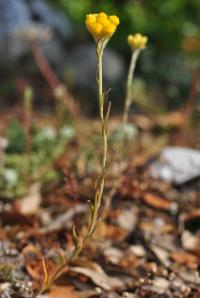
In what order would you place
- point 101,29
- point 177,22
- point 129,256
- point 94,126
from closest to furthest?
point 101,29, point 129,256, point 94,126, point 177,22

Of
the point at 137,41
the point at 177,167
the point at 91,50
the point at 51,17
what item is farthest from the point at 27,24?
the point at 137,41

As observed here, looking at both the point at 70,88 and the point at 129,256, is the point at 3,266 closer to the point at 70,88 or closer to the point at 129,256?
the point at 129,256

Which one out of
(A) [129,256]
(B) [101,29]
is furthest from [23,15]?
(B) [101,29]

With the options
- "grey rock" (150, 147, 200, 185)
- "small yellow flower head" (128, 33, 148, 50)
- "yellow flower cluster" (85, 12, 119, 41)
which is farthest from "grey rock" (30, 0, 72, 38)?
"yellow flower cluster" (85, 12, 119, 41)

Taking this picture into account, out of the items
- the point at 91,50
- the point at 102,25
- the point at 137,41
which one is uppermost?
the point at 102,25

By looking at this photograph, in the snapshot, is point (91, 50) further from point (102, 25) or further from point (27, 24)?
point (102, 25)

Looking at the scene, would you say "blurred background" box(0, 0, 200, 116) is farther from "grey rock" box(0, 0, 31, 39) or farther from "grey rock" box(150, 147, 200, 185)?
"grey rock" box(150, 147, 200, 185)

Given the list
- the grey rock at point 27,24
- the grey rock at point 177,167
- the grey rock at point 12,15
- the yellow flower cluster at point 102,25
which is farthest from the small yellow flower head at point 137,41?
the grey rock at point 12,15

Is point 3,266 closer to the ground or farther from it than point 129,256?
farther from it
